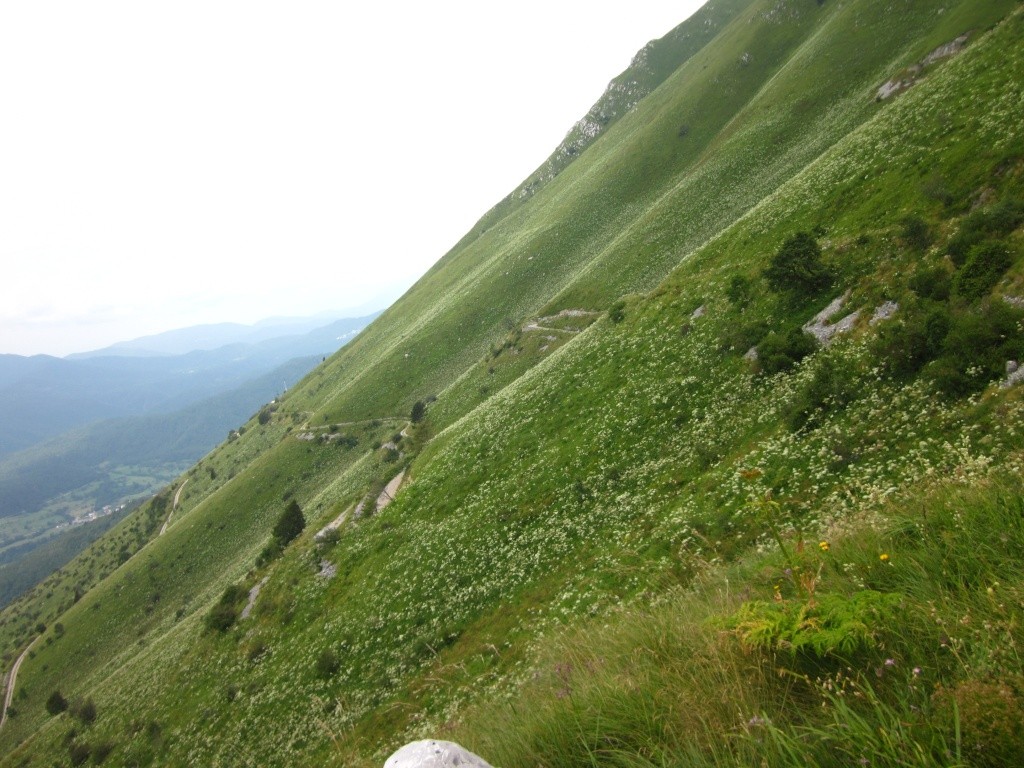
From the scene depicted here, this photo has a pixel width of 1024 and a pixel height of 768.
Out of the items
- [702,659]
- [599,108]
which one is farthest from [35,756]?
[599,108]

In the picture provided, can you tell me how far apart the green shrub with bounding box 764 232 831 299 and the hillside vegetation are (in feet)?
0.69

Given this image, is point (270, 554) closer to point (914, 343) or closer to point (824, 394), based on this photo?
point (824, 394)

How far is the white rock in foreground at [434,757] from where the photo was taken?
4.61m

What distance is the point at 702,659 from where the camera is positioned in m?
5.00

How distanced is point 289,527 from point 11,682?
78.9m

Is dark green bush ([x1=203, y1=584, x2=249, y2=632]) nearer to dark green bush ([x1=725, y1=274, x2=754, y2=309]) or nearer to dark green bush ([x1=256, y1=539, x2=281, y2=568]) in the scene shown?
dark green bush ([x1=256, y1=539, x2=281, y2=568])

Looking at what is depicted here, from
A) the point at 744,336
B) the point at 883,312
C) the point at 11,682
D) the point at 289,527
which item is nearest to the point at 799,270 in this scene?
the point at 744,336

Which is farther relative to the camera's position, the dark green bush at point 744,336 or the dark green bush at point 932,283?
the dark green bush at point 744,336

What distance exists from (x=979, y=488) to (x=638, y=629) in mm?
4893

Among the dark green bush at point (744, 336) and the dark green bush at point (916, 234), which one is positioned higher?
the dark green bush at point (916, 234)

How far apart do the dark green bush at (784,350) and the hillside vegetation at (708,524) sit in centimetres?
19

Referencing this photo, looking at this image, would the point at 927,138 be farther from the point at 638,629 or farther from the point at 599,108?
the point at 599,108

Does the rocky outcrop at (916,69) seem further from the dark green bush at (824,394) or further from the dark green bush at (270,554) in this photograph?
the dark green bush at (270,554)

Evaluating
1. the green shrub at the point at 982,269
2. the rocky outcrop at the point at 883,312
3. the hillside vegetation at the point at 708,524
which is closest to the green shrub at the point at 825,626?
the hillside vegetation at the point at 708,524
